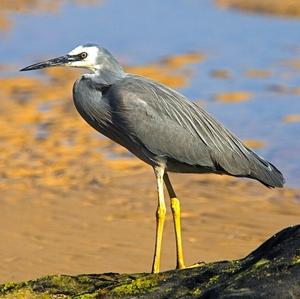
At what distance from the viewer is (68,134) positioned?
1295 cm

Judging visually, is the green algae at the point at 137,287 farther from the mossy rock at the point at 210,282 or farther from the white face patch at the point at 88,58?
the white face patch at the point at 88,58

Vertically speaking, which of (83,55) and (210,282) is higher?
(83,55)

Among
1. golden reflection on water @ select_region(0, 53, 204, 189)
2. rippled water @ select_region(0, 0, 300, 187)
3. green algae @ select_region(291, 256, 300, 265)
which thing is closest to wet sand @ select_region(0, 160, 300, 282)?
golden reflection on water @ select_region(0, 53, 204, 189)

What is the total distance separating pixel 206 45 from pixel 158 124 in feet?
37.0

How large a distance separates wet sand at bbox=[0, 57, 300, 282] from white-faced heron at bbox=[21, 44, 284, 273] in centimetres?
212

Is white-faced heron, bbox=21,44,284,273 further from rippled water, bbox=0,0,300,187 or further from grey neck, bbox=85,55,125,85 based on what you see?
rippled water, bbox=0,0,300,187

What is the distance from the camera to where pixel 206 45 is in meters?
18.1

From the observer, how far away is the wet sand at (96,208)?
Answer: 30.5 ft

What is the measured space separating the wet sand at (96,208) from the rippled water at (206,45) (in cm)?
117

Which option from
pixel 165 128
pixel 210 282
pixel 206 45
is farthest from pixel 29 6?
pixel 210 282

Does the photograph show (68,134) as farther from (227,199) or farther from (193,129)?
(193,129)

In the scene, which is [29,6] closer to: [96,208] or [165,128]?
[96,208]

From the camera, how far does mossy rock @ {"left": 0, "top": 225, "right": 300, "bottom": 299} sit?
15.1 feet

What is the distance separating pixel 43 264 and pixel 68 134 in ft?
13.2
